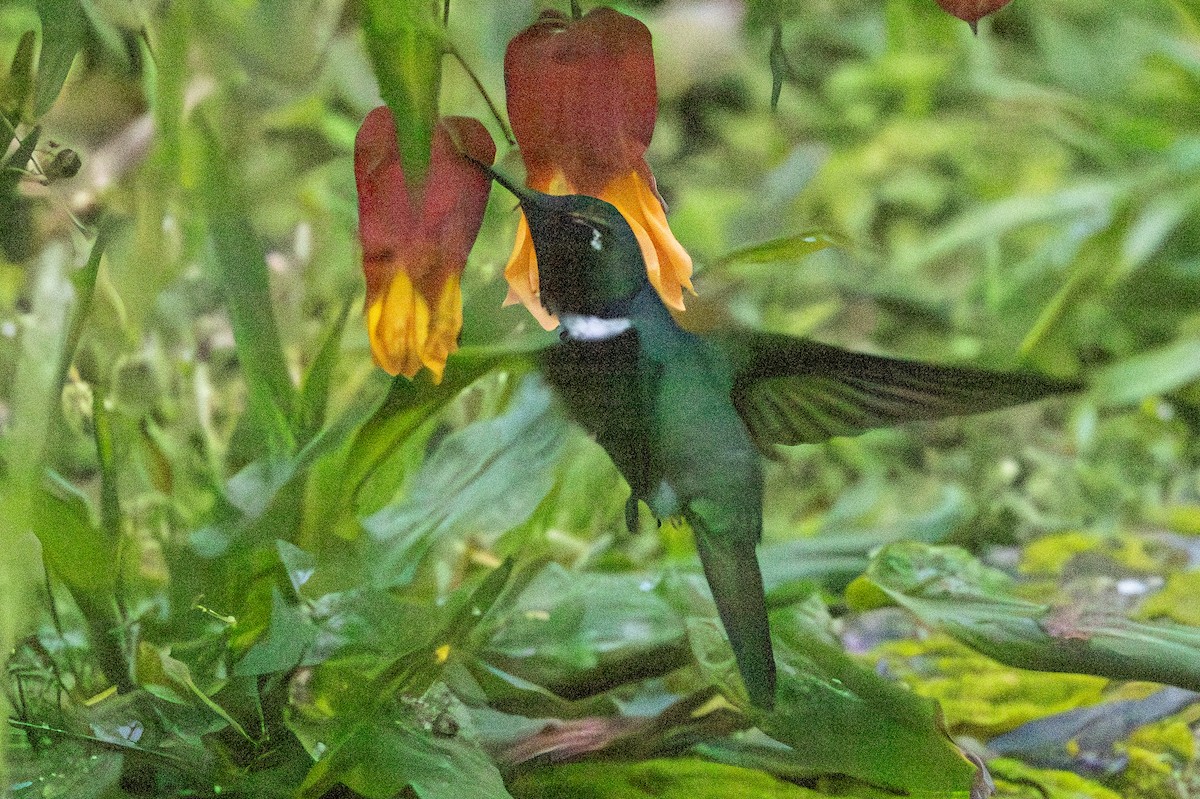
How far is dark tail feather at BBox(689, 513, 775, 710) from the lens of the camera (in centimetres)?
36

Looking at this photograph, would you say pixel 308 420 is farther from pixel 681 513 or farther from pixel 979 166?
pixel 979 166

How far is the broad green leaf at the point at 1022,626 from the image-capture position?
1.28 feet

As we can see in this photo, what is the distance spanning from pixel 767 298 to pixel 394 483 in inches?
16.8

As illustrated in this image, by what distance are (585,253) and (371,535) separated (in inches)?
7.1

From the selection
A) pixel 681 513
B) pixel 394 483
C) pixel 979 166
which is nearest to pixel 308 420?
pixel 394 483

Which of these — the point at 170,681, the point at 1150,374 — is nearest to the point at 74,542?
the point at 170,681

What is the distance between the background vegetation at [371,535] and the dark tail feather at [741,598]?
0.5 inches

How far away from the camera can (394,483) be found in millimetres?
454

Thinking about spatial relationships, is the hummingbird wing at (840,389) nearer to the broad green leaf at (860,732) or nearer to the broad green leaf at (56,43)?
the broad green leaf at (860,732)

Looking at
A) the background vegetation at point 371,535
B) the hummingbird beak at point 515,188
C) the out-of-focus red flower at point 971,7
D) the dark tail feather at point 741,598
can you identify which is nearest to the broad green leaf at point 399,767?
the background vegetation at point 371,535

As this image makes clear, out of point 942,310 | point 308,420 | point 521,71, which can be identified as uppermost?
point 521,71

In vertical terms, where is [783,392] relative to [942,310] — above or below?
above

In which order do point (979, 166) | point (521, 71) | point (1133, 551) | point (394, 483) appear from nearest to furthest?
point (521, 71) < point (394, 483) < point (1133, 551) < point (979, 166)

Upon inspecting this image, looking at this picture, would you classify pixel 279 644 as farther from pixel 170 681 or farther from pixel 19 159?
pixel 19 159
